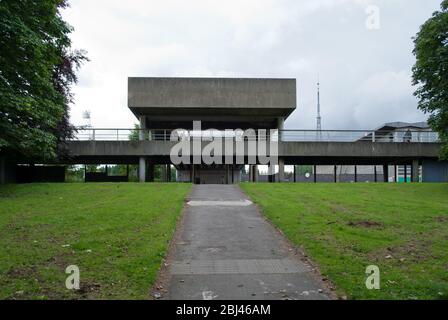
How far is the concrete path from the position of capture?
6273 mm

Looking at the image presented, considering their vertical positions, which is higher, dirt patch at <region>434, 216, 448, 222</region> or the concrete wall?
the concrete wall

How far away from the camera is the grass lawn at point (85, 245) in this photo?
20.3 ft

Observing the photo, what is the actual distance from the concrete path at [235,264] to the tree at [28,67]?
8.53 metres

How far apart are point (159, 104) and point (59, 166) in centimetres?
906

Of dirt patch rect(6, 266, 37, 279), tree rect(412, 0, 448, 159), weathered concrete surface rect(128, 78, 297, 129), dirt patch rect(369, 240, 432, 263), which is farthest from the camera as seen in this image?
weathered concrete surface rect(128, 78, 297, 129)

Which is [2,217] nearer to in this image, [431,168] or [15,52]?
[15,52]

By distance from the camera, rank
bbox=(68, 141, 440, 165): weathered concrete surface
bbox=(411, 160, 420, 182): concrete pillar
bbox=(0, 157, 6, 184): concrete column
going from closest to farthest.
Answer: bbox=(0, 157, 6, 184): concrete column < bbox=(68, 141, 440, 165): weathered concrete surface < bbox=(411, 160, 420, 182): concrete pillar

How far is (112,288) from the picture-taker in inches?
243

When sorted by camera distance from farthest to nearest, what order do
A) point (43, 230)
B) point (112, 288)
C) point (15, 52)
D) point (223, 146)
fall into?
1. point (223, 146)
2. point (15, 52)
3. point (43, 230)
4. point (112, 288)

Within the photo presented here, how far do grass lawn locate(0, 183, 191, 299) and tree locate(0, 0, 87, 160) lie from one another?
3.10 m

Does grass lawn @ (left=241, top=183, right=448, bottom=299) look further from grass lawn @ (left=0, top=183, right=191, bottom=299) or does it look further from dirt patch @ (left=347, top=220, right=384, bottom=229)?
grass lawn @ (left=0, top=183, right=191, bottom=299)

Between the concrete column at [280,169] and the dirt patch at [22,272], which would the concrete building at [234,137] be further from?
the dirt patch at [22,272]

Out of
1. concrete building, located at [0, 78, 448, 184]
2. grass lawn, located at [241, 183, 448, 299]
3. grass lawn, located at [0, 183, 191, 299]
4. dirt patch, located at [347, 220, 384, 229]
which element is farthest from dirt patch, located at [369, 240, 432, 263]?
concrete building, located at [0, 78, 448, 184]

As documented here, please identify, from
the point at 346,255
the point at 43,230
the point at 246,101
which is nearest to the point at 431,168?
the point at 246,101
